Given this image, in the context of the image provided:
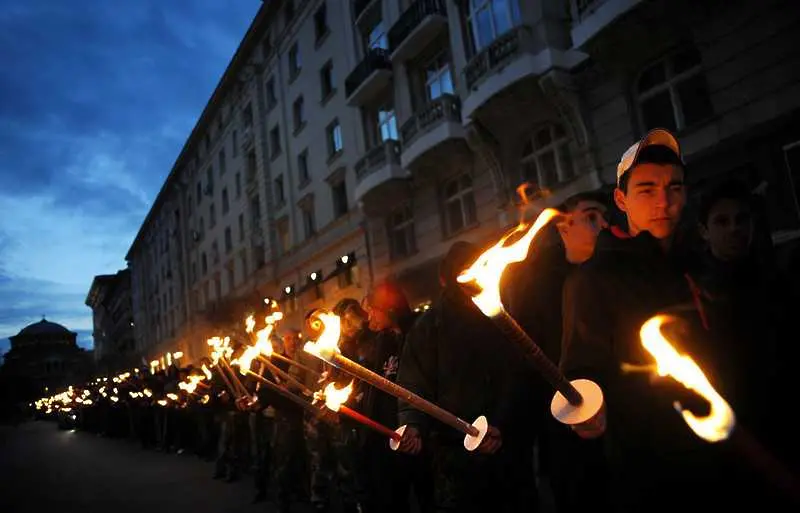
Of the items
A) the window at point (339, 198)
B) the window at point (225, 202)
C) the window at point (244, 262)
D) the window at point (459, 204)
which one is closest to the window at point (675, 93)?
the window at point (459, 204)

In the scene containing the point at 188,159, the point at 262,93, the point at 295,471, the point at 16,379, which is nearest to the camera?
the point at 295,471

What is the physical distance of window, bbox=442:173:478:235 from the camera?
16.0 meters

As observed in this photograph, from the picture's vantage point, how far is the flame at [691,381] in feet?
4.59

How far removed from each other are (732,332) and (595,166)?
36.3 feet

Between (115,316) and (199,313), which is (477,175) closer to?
(199,313)

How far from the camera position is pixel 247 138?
3222 cm

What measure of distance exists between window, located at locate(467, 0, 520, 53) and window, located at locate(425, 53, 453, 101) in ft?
5.08

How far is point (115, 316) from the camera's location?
89.6 m

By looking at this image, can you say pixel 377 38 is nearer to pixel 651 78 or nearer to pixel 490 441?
pixel 651 78

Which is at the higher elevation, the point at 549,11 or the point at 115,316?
the point at 115,316

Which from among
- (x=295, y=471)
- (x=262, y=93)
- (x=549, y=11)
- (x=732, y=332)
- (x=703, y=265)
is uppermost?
(x=262, y=93)

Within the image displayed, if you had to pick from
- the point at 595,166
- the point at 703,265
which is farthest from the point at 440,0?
the point at 703,265

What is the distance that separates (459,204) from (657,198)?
48.0 ft

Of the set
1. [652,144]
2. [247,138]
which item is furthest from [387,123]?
[652,144]
